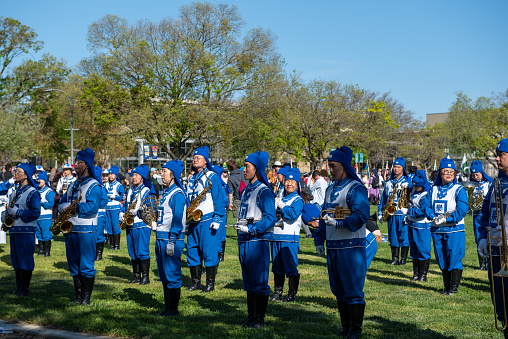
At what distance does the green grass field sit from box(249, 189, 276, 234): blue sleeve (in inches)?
47.8

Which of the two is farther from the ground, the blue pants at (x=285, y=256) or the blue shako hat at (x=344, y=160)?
the blue shako hat at (x=344, y=160)

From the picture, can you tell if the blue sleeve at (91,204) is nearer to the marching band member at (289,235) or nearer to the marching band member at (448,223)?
the marching band member at (289,235)

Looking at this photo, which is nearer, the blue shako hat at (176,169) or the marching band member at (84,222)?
the blue shako hat at (176,169)

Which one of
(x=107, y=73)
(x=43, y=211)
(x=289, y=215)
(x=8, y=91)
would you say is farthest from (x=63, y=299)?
(x=8, y=91)

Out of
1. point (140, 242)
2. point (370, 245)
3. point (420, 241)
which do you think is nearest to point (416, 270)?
point (420, 241)

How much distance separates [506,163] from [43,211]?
10556 mm

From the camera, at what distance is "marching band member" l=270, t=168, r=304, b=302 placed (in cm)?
859

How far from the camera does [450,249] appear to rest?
9273mm

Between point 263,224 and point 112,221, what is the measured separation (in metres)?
8.45

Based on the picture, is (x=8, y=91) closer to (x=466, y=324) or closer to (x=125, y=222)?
(x=125, y=222)

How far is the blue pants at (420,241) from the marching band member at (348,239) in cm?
440

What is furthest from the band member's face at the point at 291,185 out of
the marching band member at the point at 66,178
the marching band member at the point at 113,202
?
the marching band member at the point at 66,178

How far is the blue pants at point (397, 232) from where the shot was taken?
12.6m

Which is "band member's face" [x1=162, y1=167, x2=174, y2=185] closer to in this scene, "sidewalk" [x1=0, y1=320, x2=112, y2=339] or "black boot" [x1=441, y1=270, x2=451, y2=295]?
"sidewalk" [x1=0, y1=320, x2=112, y2=339]
